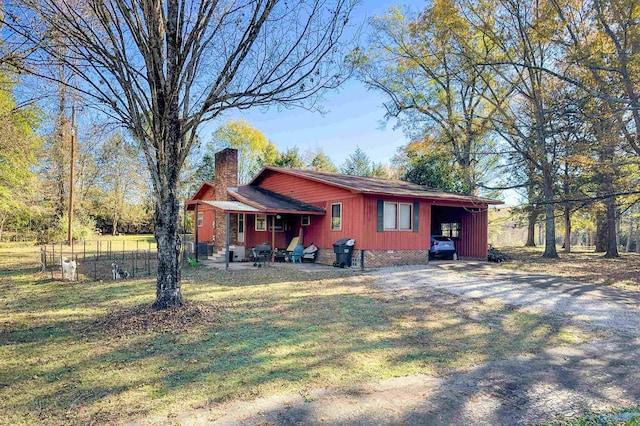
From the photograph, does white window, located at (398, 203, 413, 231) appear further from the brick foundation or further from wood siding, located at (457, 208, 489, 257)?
wood siding, located at (457, 208, 489, 257)

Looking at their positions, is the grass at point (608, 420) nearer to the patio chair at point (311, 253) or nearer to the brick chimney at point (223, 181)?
the patio chair at point (311, 253)

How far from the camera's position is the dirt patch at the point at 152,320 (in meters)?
5.62

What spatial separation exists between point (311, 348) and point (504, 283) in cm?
796

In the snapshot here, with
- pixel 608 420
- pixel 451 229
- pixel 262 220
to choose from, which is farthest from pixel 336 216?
pixel 608 420

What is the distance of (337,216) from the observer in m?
14.6

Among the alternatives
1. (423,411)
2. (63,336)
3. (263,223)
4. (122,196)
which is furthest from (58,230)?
(423,411)

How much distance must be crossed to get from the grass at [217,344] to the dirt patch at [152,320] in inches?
1.1

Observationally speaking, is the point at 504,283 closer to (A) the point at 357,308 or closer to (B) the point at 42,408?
(A) the point at 357,308

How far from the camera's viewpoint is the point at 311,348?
5.00 m

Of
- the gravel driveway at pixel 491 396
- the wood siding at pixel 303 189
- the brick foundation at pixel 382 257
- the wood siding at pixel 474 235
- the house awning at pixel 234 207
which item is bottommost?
the gravel driveway at pixel 491 396

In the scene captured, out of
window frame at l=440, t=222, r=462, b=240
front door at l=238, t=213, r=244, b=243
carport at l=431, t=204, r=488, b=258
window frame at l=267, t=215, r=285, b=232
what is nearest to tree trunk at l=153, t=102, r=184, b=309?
front door at l=238, t=213, r=244, b=243

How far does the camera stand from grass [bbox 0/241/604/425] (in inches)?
140

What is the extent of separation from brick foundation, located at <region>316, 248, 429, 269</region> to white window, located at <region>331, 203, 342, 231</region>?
94cm

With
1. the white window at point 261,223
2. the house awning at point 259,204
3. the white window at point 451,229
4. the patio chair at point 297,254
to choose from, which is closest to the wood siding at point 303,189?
the house awning at point 259,204
